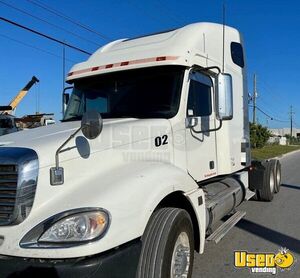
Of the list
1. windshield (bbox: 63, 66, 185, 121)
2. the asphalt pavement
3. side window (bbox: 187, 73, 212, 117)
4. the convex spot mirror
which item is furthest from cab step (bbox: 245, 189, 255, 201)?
the convex spot mirror

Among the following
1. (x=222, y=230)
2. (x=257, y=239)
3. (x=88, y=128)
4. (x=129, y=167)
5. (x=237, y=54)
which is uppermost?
(x=237, y=54)

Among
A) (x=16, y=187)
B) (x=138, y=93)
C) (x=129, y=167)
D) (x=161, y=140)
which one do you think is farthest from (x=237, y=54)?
(x=16, y=187)

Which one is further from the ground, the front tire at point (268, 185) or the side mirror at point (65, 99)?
the side mirror at point (65, 99)

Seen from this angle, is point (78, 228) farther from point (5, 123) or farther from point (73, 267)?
point (5, 123)

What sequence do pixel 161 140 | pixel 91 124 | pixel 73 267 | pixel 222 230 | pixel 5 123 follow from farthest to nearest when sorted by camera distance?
1. pixel 5 123
2. pixel 222 230
3. pixel 161 140
4. pixel 91 124
5. pixel 73 267

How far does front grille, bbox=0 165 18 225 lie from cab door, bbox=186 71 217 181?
2.41m

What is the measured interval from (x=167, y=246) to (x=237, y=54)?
15.5 feet

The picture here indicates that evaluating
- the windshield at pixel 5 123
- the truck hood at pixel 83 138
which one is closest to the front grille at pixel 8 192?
the truck hood at pixel 83 138

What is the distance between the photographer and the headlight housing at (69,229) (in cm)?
306

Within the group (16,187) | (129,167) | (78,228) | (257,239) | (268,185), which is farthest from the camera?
(268,185)

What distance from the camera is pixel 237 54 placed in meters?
7.46

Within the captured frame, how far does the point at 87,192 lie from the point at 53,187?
0.99ft

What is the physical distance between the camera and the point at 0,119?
23.2 m

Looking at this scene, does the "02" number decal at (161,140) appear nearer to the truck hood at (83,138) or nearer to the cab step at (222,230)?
the truck hood at (83,138)
